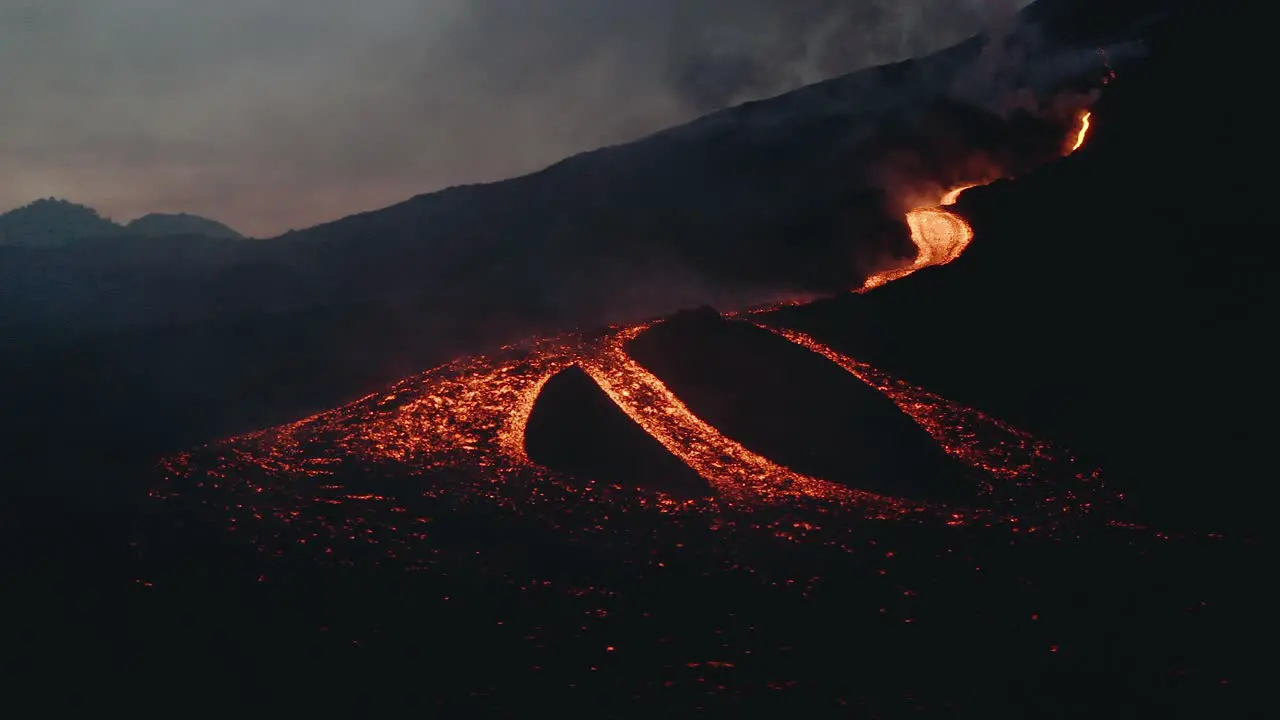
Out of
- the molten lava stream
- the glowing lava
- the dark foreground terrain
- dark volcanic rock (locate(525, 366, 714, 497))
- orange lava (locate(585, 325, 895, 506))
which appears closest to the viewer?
the dark foreground terrain

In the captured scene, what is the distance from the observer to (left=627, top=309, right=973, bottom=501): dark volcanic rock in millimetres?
13773

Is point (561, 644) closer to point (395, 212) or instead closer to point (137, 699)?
point (137, 699)

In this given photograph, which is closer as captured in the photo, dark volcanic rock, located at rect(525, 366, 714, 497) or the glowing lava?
dark volcanic rock, located at rect(525, 366, 714, 497)

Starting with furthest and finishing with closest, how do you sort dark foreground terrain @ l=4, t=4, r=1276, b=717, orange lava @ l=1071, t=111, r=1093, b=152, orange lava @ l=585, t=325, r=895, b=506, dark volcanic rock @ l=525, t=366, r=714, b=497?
orange lava @ l=1071, t=111, r=1093, b=152 < dark volcanic rock @ l=525, t=366, r=714, b=497 < orange lava @ l=585, t=325, r=895, b=506 < dark foreground terrain @ l=4, t=4, r=1276, b=717

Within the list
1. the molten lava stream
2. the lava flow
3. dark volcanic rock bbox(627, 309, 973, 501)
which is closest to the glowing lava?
the lava flow

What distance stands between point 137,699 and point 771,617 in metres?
6.14

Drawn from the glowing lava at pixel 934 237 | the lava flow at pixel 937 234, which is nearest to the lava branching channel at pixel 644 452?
the glowing lava at pixel 934 237

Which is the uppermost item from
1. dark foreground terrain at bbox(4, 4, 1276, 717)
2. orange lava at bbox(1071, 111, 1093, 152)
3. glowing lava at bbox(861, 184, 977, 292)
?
orange lava at bbox(1071, 111, 1093, 152)

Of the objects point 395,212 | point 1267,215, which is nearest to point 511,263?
point 395,212

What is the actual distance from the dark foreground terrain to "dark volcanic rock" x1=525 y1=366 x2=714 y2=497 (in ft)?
0.30

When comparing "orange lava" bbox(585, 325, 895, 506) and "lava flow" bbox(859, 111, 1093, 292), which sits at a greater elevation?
"lava flow" bbox(859, 111, 1093, 292)

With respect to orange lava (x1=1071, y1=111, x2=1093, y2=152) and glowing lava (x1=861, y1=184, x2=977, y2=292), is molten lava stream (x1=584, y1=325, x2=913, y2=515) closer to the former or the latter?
glowing lava (x1=861, y1=184, x2=977, y2=292)

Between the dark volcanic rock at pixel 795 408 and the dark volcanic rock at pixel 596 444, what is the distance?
1553 mm

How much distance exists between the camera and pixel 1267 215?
21750 mm
